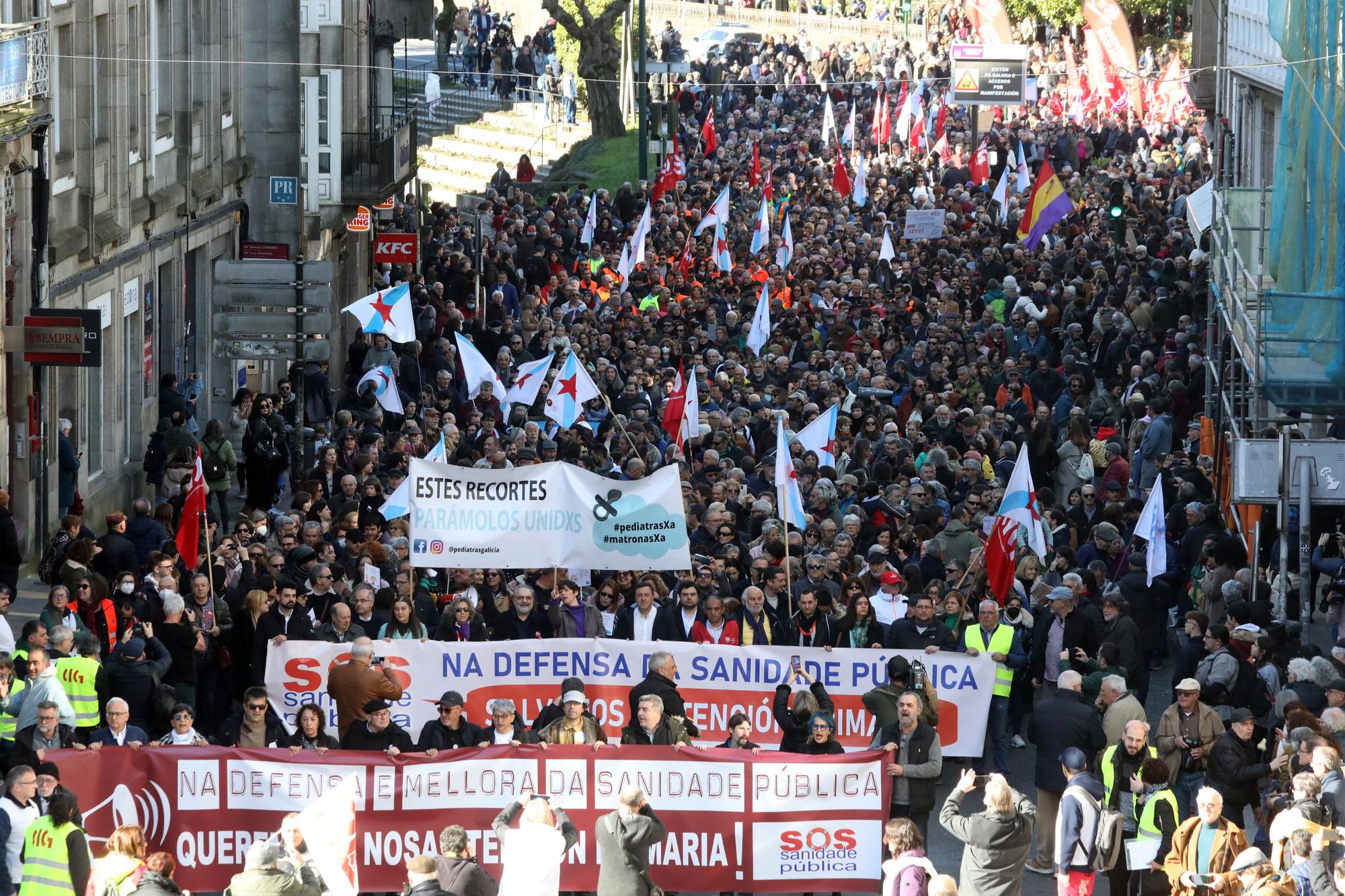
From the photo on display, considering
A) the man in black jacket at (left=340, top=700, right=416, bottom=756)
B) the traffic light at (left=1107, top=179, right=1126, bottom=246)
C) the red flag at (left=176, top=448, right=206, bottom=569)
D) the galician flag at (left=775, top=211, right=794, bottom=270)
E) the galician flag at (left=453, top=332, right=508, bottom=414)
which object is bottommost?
the man in black jacket at (left=340, top=700, right=416, bottom=756)

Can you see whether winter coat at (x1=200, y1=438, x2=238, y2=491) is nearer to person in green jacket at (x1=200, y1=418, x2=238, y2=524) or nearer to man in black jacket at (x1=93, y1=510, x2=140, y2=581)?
person in green jacket at (x1=200, y1=418, x2=238, y2=524)

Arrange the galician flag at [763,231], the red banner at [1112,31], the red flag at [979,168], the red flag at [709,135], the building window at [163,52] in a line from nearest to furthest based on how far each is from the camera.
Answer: the building window at [163,52], the galician flag at [763,231], the red flag at [979,168], the red banner at [1112,31], the red flag at [709,135]

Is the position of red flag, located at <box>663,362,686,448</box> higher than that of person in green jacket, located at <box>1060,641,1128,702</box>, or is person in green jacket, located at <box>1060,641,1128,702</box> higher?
red flag, located at <box>663,362,686,448</box>

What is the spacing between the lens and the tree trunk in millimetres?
60688

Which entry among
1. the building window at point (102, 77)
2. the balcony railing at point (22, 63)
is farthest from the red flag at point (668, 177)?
the balcony railing at point (22, 63)

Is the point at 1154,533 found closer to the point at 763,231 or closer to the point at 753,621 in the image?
the point at 753,621

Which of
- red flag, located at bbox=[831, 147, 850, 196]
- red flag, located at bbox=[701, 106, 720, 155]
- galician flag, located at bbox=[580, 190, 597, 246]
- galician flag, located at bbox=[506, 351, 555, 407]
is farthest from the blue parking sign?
red flag, located at bbox=[701, 106, 720, 155]

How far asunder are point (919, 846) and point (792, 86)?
54.1 m

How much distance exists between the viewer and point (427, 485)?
17.7m

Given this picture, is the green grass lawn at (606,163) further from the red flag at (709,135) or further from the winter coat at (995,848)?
the winter coat at (995,848)

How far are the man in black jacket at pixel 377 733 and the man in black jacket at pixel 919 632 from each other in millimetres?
3460

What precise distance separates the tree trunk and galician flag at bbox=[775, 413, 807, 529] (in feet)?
134

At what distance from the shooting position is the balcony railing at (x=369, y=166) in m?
36.9

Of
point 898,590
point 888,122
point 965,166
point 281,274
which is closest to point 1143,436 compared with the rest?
point 898,590
